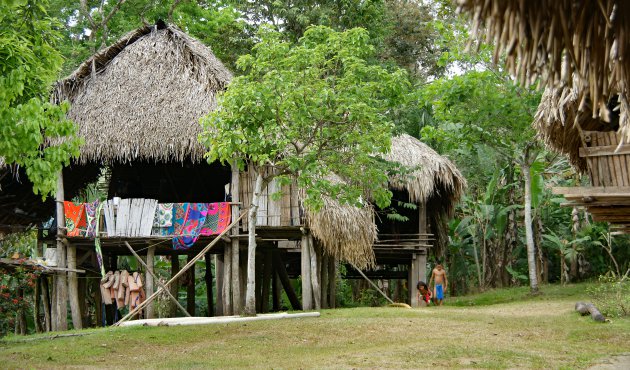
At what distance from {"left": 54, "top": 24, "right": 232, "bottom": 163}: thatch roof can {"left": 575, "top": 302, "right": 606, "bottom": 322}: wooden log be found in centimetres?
639

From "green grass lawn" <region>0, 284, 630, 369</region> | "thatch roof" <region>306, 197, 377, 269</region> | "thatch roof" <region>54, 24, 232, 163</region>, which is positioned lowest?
"green grass lawn" <region>0, 284, 630, 369</region>

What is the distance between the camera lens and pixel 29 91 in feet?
31.1

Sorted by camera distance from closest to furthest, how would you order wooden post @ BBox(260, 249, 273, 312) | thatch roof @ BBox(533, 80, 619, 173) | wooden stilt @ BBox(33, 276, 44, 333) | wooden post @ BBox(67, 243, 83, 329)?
thatch roof @ BBox(533, 80, 619, 173)
wooden post @ BBox(67, 243, 83, 329)
wooden stilt @ BBox(33, 276, 44, 333)
wooden post @ BBox(260, 249, 273, 312)

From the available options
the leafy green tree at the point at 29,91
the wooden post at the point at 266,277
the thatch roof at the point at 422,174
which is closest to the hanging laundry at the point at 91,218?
the wooden post at the point at 266,277

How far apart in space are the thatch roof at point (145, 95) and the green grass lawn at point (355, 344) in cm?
343

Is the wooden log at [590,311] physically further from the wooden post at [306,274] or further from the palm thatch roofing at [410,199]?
the wooden post at [306,274]

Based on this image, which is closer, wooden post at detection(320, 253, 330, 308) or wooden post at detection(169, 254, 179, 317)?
wooden post at detection(169, 254, 179, 317)

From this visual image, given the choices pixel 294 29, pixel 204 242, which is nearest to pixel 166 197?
pixel 204 242

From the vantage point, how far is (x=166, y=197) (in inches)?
707

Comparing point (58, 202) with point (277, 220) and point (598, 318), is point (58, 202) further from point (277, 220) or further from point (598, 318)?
point (598, 318)

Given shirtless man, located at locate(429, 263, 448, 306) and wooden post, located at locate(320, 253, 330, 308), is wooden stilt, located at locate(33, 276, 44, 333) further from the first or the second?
shirtless man, located at locate(429, 263, 448, 306)

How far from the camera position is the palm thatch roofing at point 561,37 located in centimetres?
412

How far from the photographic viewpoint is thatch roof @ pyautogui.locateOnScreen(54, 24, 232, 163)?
1470 cm

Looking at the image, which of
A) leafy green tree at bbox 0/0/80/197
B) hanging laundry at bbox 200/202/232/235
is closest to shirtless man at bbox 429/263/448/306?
hanging laundry at bbox 200/202/232/235
